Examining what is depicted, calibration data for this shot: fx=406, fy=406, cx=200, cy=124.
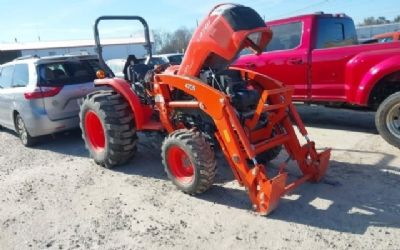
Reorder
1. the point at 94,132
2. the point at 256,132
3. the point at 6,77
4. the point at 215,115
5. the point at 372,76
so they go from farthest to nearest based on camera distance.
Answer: the point at 6,77 → the point at 94,132 → the point at 372,76 → the point at 256,132 → the point at 215,115

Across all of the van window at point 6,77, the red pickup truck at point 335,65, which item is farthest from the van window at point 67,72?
the red pickup truck at point 335,65

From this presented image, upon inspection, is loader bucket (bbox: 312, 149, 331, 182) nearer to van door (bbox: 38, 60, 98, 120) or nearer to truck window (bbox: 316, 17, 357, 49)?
truck window (bbox: 316, 17, 357, 49)

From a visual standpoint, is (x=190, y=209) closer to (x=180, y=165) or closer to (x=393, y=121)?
(x=180, y=165)

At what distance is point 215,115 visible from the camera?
4.27 meters

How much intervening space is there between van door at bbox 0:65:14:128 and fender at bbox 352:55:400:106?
614 cm

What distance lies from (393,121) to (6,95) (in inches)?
269

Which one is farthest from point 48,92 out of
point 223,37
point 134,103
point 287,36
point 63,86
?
point 287,36

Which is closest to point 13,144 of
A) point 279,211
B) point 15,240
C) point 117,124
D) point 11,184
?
point 11,184

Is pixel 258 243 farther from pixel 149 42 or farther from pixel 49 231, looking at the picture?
pixel 149 42

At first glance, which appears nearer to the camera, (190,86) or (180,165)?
(190,86)

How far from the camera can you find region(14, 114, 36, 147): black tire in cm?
752

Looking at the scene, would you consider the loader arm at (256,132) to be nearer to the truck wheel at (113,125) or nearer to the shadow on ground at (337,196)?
the shadow on ground at (337,196)

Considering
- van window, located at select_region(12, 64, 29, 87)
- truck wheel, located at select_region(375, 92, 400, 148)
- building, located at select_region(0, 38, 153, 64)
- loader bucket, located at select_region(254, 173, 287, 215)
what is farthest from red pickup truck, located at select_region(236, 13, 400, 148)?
building, located at select_region(0, 38, 153, 64)

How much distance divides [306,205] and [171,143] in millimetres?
1620
